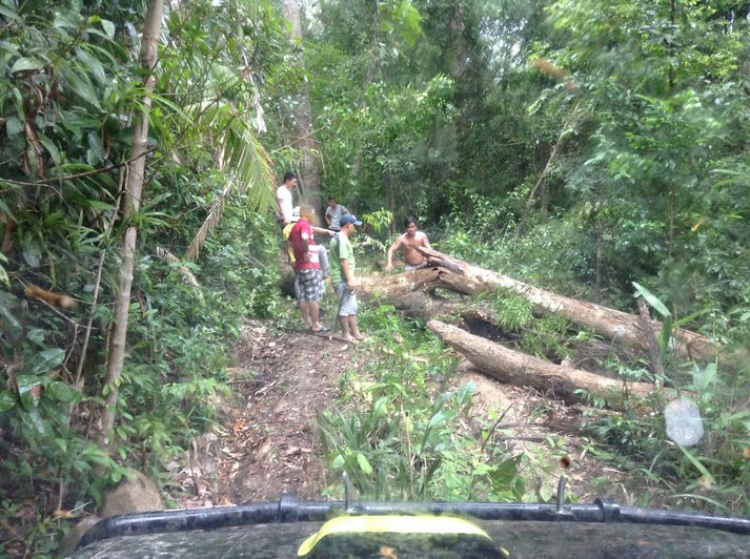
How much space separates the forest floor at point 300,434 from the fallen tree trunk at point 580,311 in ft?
3.77

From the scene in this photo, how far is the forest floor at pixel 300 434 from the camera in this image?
4.62 metres

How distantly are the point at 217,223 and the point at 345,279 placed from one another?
1.99m

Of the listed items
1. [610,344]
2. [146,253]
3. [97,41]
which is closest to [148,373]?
[146,253]

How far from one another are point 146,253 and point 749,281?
525 cm

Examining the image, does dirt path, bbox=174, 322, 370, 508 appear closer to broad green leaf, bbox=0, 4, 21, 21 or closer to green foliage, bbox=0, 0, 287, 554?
green foliage, bbox=0, 0, 287, 554

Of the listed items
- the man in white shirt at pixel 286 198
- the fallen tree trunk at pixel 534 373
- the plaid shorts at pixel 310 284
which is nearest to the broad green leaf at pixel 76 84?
the fallen tree trunk at pixel 534 373

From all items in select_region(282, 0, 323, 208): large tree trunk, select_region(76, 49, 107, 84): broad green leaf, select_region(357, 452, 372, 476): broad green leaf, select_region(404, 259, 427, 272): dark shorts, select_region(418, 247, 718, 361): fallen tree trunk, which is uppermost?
select_region(282, 0, 323, 208): large tree trunk

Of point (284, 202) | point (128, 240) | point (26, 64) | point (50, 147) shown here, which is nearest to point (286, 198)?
point (284, 202)

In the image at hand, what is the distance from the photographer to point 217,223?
5.61m

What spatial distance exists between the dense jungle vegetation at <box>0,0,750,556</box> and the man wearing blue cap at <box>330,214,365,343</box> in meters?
0.39

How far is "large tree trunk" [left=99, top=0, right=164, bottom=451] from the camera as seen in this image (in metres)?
3.77

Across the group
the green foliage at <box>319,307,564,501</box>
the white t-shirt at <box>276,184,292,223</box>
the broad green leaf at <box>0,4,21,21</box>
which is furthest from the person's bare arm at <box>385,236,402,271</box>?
the broad green leaf at <box>0,4,21,21</box>

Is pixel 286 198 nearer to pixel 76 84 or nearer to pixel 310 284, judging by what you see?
pixel 310 284

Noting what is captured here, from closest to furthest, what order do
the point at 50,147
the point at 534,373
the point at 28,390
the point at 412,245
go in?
the point at 28,390, the point at 50,147, the point at 534,373, the point at 412,245
